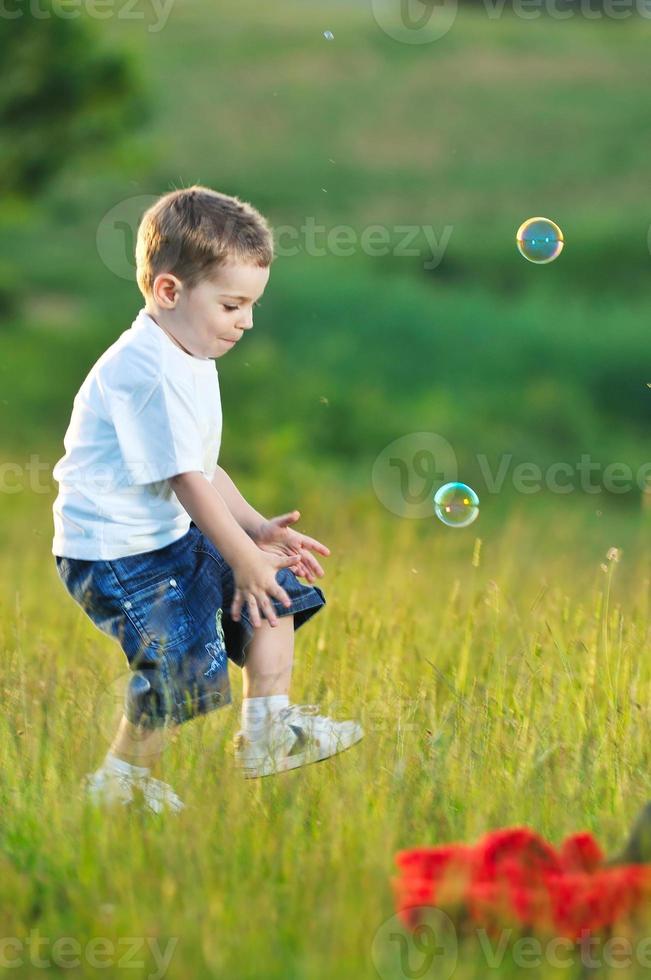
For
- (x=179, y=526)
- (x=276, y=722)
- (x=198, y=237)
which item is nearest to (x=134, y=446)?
(x=179, y=526)

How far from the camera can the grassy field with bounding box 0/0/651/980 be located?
9.89ft

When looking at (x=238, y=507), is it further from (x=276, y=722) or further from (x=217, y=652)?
(x=276, y=722)

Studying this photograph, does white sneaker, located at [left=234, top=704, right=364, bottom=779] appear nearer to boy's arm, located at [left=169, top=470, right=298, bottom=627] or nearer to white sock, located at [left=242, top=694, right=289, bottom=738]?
white sock, located at [left=242, top=694, right=289, bottom=738]

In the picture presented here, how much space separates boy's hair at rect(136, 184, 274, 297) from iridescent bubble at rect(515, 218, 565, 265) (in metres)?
1.92

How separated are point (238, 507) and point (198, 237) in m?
0.78

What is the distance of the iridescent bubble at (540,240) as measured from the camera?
5.57 meters

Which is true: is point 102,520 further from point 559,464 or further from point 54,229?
point 54,229

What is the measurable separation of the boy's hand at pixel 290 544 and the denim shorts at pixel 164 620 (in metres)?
0.12

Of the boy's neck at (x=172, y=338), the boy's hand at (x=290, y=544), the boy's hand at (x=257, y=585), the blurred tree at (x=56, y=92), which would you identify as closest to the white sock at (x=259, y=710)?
the boy's hand at (x=257, y=585)

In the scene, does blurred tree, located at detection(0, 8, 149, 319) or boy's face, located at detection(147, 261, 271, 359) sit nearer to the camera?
boy's face, located at detection(147, 261, 271, 359)

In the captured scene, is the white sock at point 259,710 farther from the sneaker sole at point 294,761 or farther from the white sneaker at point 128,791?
the white sneaker at point 128,791

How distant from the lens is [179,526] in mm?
3855

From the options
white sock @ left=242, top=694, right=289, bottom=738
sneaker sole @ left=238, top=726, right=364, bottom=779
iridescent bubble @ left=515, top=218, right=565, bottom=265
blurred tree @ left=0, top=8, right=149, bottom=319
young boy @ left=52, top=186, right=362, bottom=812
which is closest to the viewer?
sneaker sole @ left=238, top=726, right=364, bottom=779

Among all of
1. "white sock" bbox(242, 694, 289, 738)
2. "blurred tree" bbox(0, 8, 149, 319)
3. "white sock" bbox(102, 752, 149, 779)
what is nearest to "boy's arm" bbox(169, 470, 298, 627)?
"white sock" bbox(242, 694, 289, 738)
